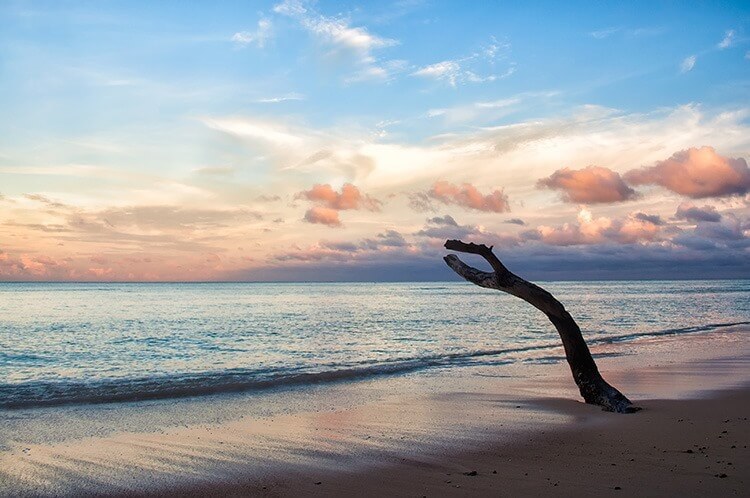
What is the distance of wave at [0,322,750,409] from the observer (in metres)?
15.6

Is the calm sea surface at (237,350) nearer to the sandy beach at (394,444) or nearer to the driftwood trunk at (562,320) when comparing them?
the sandy beach at (394,444)

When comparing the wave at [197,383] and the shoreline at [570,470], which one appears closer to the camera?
the shoreline at [570,470]

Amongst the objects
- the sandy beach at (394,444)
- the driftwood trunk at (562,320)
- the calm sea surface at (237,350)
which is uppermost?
the driftwood trunk at (562,320)

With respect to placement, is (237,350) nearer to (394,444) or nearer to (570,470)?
(394,444)

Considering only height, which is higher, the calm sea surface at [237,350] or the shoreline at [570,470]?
the shoreline at [570,470]

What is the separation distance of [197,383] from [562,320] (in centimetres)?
1133

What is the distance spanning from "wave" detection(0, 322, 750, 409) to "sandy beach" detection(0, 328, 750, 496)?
1340 millimetres

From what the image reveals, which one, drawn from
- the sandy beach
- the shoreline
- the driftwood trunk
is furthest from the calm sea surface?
the shoreline

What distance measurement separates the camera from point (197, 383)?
18188 mm

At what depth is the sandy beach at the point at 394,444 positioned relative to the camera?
25.0ft

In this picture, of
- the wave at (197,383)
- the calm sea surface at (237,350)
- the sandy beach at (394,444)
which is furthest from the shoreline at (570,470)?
the calm sea surface at (237,350)

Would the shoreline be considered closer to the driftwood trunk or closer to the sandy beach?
the sandy beach

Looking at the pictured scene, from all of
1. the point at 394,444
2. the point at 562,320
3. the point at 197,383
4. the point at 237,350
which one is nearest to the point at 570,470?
the point at 394,444

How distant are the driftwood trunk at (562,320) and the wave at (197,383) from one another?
8203 millimetres
